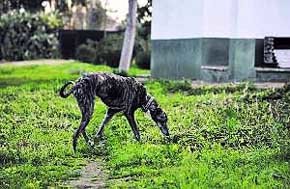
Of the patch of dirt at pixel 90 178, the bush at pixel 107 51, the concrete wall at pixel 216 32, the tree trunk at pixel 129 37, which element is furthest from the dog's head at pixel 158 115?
the bush at pixel 107 51

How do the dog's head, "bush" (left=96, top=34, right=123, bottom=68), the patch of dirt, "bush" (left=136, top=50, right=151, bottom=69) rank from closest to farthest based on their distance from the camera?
the patch of dirt < the dog's head < "bush" (left=136, top=50, right=151, bottom=69) < "bush" (left=96, top=34, right=123, bottom=68)

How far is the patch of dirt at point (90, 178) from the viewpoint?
8.18m

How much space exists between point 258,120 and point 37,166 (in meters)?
4.88

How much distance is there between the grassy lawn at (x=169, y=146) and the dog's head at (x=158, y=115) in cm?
17

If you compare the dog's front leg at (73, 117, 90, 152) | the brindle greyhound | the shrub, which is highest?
the brindle greyhound

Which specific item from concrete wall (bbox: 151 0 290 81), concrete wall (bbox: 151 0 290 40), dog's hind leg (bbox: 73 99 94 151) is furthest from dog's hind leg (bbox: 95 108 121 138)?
concrete wall (bbox: 151 0 290 40)

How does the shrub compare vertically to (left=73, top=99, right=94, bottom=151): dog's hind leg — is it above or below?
below

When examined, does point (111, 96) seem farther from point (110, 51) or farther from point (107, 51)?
point (107, 51)

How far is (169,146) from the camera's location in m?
10.4

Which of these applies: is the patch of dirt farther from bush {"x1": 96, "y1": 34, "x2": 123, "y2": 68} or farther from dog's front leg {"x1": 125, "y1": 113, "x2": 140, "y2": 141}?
bush {"x1": 96, "y1": 34, "x2": 123, "y2": 68}

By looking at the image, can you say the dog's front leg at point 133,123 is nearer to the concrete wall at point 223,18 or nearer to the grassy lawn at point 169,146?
the grassy lawn at point 169,146

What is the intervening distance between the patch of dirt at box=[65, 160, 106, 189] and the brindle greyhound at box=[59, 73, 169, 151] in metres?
1.05

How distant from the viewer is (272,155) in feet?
30.0

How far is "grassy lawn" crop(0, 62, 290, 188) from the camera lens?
323 inches
